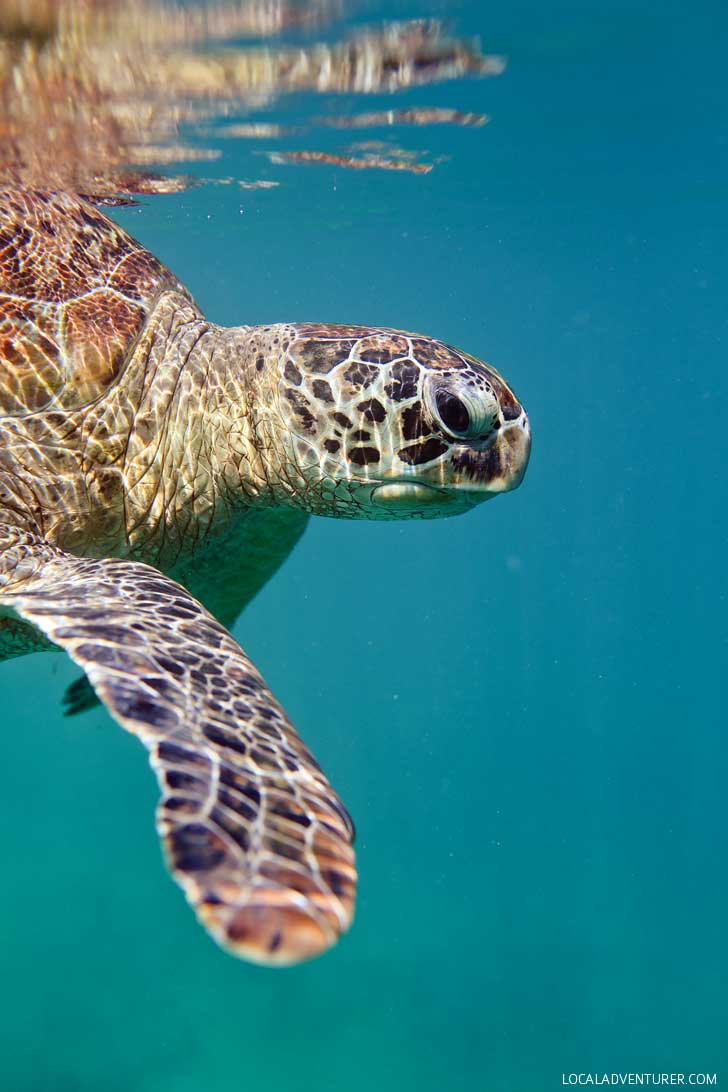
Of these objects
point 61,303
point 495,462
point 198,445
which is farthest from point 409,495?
point 61,303

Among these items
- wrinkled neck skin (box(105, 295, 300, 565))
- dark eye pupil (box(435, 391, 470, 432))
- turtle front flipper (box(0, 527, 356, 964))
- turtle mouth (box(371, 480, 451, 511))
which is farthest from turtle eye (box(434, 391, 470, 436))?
turtle front flipper (box(0, 527, 356, 964))

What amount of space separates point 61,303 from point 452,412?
1.73 m

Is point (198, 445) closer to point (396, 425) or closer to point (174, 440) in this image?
point (174, 440)

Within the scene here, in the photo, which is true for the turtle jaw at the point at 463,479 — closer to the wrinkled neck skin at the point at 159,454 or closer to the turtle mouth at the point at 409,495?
the turtle mouth at the point at 409,495

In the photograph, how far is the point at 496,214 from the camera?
14.1 meters

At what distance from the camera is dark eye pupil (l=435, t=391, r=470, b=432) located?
301cm

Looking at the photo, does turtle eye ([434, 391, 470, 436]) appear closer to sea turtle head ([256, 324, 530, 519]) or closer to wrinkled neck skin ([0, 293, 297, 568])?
sea turtle head ([256, 324, 530, 519])

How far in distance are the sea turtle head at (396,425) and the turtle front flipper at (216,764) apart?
1.06m

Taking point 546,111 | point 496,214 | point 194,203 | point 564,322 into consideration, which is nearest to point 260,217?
point 194,203

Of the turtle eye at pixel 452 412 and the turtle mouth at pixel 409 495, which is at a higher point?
the turtle eye at pixel 452 412

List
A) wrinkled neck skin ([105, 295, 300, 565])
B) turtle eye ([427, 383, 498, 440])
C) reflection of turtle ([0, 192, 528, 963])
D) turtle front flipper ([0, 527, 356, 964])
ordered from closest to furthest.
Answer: turtle front flipper ([0, 527, 356, 964]), reflection of turtle ([0, 192, 528, 963]), turtle eye ([427, 383, 498, 440]), wrinkled neck skin ([105, 295, 300, 565])

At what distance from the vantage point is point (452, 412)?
9.91 ft

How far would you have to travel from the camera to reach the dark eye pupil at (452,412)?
119 inches

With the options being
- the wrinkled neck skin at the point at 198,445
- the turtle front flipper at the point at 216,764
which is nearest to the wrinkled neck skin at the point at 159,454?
the wrinkled neck skin at the point at 198,445
